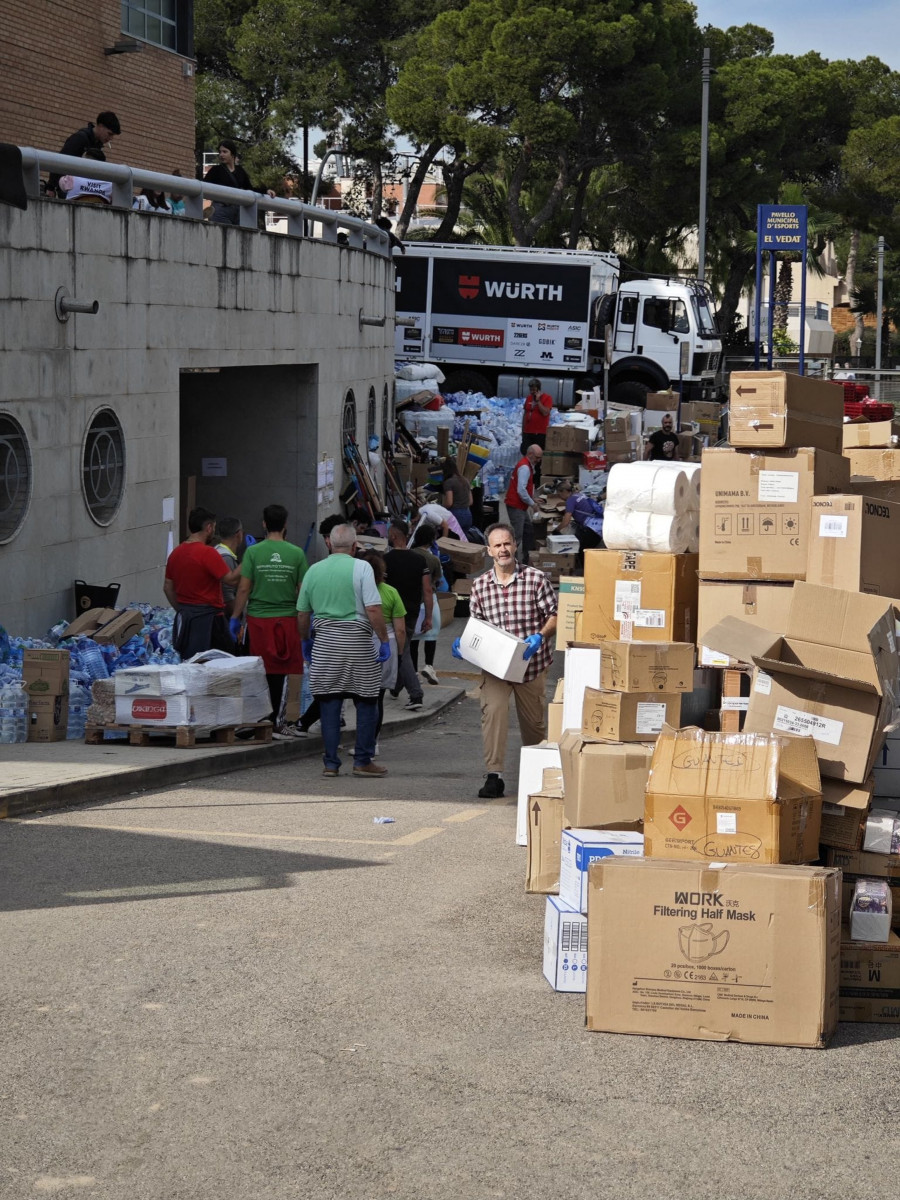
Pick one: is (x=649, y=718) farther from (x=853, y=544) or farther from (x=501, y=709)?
(x=501, y=709)

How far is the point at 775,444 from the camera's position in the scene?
8391 mm

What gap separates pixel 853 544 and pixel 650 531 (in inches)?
47.1

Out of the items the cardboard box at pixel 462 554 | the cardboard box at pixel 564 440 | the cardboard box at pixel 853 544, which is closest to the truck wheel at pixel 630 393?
the cardboard box at pixel 564 440

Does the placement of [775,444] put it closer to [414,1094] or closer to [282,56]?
[414,1094]

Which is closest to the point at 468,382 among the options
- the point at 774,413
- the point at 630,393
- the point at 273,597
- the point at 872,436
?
the point at 630,393

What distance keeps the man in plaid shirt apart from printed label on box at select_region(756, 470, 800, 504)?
200 centimetres

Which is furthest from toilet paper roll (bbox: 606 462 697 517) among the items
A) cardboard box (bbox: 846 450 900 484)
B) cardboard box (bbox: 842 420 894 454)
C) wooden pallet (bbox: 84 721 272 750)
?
wooden pallet (bbox: 84 721 272 750)

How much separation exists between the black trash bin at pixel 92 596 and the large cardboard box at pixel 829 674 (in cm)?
Answer: 796

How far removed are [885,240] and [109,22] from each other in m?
47.1

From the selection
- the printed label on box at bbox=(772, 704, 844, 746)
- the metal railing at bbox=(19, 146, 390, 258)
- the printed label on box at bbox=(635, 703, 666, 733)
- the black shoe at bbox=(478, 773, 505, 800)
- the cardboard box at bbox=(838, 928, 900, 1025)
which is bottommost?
the black shoe at bbox=(478, 773, 505, 800)

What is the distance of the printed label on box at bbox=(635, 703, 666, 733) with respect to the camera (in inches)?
289

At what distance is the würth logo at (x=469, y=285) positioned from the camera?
34.1 metres

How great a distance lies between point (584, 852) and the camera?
629cm

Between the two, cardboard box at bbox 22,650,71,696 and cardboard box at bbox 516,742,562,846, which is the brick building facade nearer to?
cardboard box at bbox 22,650,71,696
